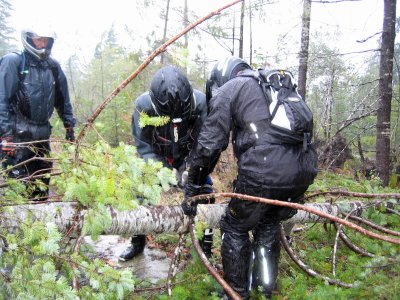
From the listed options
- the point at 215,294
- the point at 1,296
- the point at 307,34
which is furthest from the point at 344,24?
the point at 1,296

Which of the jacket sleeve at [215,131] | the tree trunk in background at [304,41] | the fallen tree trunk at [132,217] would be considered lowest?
the fallen tree trunk at [132,217]

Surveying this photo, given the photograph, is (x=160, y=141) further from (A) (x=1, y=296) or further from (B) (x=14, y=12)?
(B) (x=14, y=12)

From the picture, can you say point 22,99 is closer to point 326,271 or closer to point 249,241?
point 249,241

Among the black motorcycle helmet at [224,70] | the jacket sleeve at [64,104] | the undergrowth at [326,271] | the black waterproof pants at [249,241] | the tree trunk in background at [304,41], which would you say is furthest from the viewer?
the tree trunk in background at [304,41]

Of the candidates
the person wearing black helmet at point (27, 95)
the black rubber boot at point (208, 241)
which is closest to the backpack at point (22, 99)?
the person wearing black helmet at point (27, 95)

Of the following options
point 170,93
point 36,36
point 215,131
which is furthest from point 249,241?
point 36,36

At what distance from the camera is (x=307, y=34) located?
791 centimetres

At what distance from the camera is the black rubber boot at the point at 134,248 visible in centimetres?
443

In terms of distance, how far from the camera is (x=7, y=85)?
4.11 m

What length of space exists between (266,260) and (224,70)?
6.52 feet

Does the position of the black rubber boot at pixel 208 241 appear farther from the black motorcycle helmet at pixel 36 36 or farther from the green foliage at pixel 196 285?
the black motorcycle helmet at pixel 36 36

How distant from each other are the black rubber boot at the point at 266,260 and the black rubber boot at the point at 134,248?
1.82 meters

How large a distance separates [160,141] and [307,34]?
548 centimetres

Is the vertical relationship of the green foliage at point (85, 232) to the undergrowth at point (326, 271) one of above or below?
above
